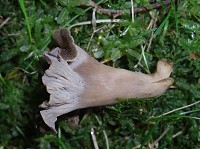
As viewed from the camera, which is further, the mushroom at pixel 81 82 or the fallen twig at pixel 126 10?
the fallen twig at pixel 126 10

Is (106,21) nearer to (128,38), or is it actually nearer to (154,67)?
(128,38)

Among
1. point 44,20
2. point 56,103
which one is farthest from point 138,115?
point 44,20

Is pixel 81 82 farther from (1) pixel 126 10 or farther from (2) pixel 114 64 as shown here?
(1) pixel 126 10

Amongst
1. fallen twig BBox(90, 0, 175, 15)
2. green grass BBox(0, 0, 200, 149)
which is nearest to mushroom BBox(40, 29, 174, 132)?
green grass BBox(0, 0, 200, 149)

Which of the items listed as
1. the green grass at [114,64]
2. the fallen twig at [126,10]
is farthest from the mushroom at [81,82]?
the fallen twig at [126,10]

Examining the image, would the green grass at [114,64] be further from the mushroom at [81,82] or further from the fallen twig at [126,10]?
the mushroom at [81,82]

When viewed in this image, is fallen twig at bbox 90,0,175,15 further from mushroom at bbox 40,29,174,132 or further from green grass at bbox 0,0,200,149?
mushroom at bbox 40,29,174,132
